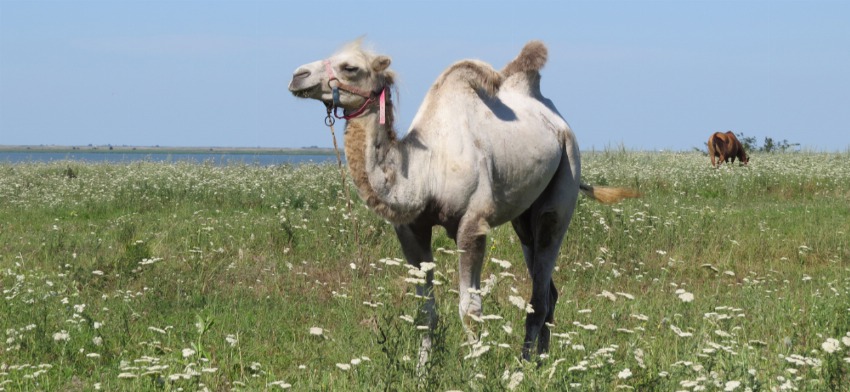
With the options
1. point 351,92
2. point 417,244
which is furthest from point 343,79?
point 417,244

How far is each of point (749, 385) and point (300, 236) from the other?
6751 millimetres

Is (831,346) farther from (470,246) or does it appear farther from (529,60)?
(529,60)

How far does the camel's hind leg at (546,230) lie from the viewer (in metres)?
6.14

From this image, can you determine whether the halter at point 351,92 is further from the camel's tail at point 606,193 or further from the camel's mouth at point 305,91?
the camel's tail at point 606,193

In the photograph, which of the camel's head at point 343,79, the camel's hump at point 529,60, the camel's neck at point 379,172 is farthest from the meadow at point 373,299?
the camel's hump at point 529,60

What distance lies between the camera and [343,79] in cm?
544

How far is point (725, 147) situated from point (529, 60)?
2088 centimetres

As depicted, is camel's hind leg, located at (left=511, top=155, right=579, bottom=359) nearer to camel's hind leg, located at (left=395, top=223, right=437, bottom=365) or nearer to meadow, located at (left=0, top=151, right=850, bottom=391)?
meadow, located at (left=0, top=151, right=850, bottom=391)

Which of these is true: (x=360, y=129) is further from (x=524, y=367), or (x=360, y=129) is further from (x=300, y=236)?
(x=300, y=236)

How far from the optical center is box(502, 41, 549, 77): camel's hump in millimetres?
6566

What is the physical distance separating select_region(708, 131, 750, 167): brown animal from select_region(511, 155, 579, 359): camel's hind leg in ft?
67.2

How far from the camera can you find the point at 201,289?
777 cm

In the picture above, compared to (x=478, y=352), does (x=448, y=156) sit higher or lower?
higher

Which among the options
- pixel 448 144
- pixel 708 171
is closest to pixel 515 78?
pixel 448 144
